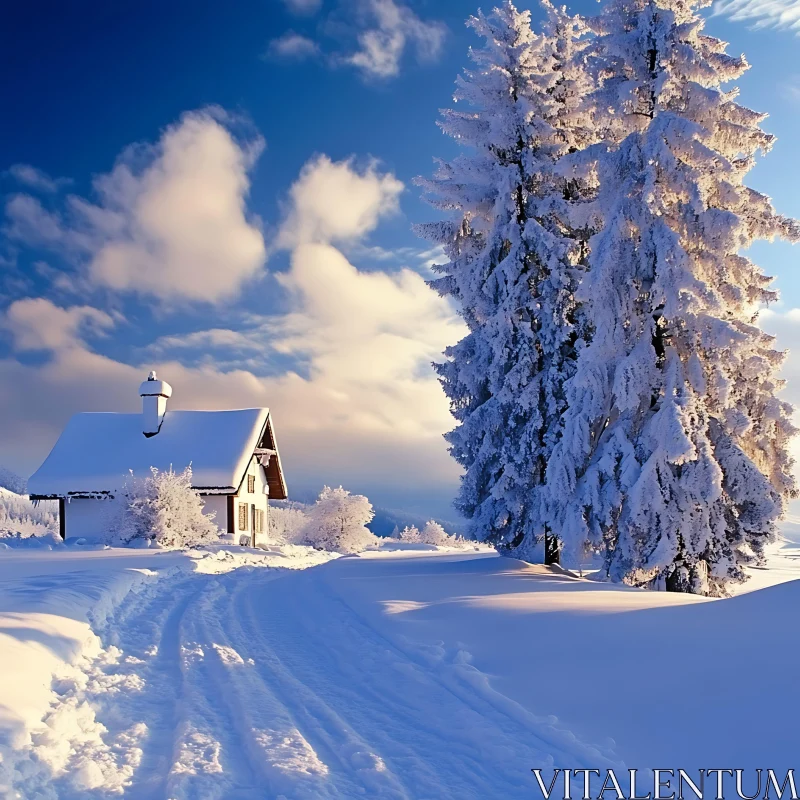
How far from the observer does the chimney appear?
38094 millimetres

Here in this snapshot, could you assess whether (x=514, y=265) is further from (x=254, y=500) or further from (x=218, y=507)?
(x=254, y=500)

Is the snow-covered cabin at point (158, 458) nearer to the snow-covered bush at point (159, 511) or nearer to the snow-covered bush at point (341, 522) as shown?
the snow-covered bush at point (159, 511)

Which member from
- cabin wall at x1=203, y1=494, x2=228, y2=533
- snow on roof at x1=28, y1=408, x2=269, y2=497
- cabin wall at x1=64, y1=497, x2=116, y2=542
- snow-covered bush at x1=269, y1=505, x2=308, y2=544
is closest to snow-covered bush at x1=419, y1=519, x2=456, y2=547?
snow-covered bush at x1=269, y1=505, x2=308, y2=544

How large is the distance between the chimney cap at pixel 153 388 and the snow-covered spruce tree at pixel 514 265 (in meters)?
25.0

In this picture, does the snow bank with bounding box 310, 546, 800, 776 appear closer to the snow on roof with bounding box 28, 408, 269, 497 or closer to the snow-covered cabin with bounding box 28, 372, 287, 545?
the snow-covered cabin with bounding box 28, 372, 287, 545

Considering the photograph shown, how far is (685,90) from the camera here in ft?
45.6

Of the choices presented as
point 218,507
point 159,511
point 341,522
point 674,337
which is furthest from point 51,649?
point 341,522

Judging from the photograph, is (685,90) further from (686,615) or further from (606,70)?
(686,615)

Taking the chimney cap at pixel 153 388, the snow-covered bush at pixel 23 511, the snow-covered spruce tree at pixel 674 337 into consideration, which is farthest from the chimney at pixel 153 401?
the snow-covered bush at pixel 23 511

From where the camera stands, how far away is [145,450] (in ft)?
117

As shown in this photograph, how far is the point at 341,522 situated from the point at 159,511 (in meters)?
17.2

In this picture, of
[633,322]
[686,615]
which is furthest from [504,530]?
[686,615]

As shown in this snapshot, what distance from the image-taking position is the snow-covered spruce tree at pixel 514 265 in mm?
16828

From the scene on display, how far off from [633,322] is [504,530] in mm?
6520
